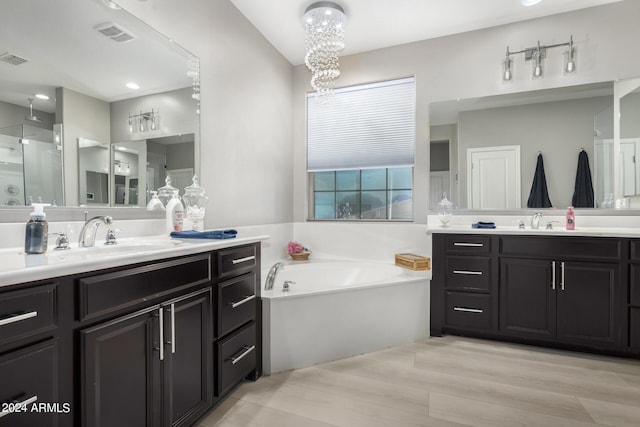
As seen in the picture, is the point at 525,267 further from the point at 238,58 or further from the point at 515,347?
the point at 238,58

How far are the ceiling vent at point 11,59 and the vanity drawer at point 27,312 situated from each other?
104cm

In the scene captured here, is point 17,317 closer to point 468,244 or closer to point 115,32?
point 115,32

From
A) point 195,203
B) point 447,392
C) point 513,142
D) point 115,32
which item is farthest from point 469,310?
point 115,32

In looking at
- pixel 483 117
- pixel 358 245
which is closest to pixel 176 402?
pixel 358 245

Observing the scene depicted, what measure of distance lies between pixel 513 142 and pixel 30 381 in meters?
3.41

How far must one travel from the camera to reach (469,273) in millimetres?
2627

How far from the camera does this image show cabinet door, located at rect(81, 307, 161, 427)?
1.02m

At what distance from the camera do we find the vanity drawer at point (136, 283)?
104 centimetres

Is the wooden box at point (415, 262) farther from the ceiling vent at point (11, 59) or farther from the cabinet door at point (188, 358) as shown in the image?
the ceiling vent at point (11, 59)

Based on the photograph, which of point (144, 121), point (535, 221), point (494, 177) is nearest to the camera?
point (144, 121)

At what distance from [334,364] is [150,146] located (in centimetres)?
185

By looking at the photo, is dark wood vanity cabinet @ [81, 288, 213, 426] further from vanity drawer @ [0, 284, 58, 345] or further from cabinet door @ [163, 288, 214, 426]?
vanity drawer @ [0, 284, 58, 345]

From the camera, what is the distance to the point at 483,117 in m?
3.01

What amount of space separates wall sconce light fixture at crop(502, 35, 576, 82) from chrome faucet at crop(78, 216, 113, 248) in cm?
329
